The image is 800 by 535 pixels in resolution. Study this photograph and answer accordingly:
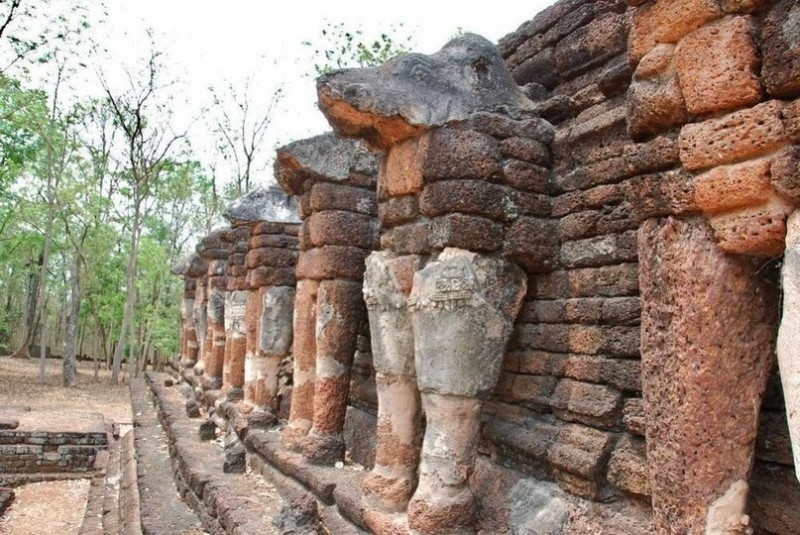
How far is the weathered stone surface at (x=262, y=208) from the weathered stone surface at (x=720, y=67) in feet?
19.7

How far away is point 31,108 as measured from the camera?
1925 centimetres

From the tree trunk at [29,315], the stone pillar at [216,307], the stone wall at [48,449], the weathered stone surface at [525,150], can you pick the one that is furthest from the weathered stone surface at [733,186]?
the tree trunk at [29,315]

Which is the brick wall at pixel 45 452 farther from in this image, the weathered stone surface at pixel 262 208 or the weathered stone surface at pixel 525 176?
the weathered stone surface at pixel 525 176

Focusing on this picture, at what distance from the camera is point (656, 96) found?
2.24 metres

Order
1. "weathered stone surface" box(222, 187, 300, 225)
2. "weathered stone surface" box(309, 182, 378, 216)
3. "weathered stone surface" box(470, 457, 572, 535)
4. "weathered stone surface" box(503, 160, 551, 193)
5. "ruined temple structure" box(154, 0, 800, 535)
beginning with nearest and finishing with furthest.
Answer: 1. "ruined temple structure" box(154, 0, 800, 535)
2. "weathered stone surface" box(470, 457, 572, 535)
3. "weathered stone surface" box(503, 160, 551, 193)
4. "weathered stone surface" box(309, 182, 378, 216)
5. "weathered stone surface" box(222, 187, 300, 225)

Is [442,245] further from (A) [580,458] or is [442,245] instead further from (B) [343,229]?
(B) [343,229]

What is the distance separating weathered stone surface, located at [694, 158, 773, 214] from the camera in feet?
6.23

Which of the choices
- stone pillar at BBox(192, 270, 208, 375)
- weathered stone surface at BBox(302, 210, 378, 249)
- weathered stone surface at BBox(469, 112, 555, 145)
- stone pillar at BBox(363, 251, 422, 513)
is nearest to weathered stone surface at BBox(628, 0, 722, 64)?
weathered stone surface at BBox(469, 112, 555, 145)

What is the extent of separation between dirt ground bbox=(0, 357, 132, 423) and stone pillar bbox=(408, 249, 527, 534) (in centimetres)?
1397

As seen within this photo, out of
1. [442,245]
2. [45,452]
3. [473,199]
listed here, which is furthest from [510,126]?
[45,452]

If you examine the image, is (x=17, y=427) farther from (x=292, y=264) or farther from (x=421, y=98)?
(x=421, y=98)

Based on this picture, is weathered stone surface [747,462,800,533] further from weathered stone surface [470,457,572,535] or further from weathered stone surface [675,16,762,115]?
weathered stone surface [675,16,762,115]

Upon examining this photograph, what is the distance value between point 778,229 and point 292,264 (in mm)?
6223

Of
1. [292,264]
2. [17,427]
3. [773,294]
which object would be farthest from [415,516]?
[17,427]
